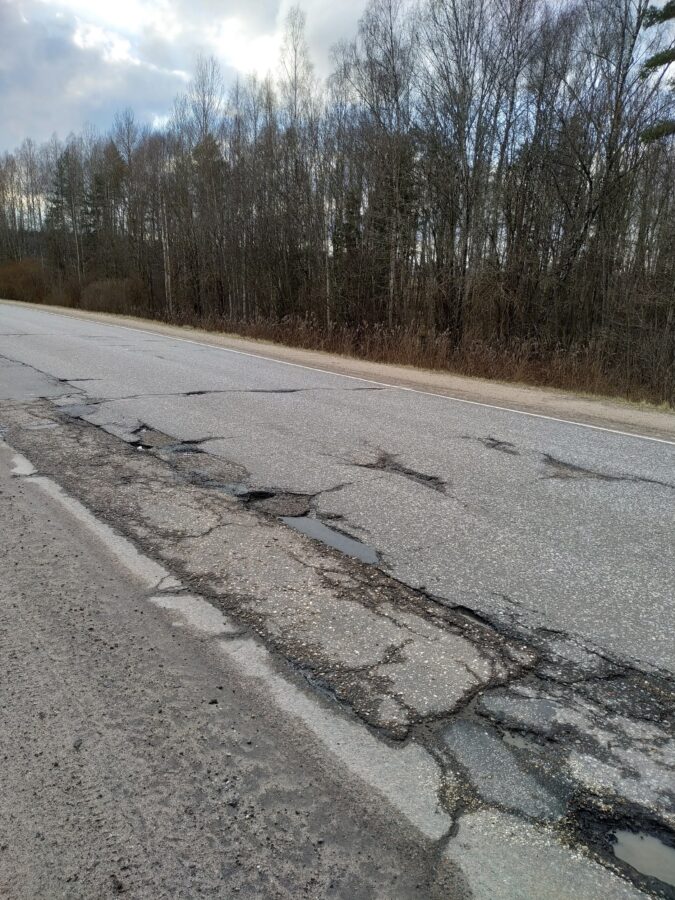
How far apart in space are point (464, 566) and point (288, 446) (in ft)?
9.69

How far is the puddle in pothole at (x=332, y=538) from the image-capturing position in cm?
394

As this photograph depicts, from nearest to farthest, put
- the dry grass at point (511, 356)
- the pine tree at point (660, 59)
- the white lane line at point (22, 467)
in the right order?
1. the white lane line at point (22, 467)
2. the dry grass at point (511, 356)
3. the pine tree at point (660, 59)

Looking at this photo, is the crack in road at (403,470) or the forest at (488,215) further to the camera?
the forest at (488,215)

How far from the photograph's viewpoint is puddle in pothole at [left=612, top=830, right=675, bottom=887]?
5.98 ft

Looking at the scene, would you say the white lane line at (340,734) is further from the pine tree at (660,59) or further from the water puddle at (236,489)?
the pine tree at (660,59)

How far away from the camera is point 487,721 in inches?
96.1

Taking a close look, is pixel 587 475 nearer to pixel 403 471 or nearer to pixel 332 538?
pixel 403 471

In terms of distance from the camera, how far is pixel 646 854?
188 centimetres

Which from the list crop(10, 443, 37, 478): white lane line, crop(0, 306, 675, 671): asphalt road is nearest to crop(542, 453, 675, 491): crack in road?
crop(0, 306, 675, 671): asphalt road

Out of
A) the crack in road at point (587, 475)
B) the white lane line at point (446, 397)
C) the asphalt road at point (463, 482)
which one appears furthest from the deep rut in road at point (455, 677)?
the white lane line at point (446, 397)

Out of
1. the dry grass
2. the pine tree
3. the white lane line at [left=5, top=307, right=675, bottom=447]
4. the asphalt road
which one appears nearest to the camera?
the asphalt road

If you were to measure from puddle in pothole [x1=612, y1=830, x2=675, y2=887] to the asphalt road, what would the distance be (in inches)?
42.8

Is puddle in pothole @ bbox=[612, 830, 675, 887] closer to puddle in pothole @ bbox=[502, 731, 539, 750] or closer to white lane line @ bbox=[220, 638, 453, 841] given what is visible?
puddle in pothole @ bbox=[502, 731, 539, 750]

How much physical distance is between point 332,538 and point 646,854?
261 cm
